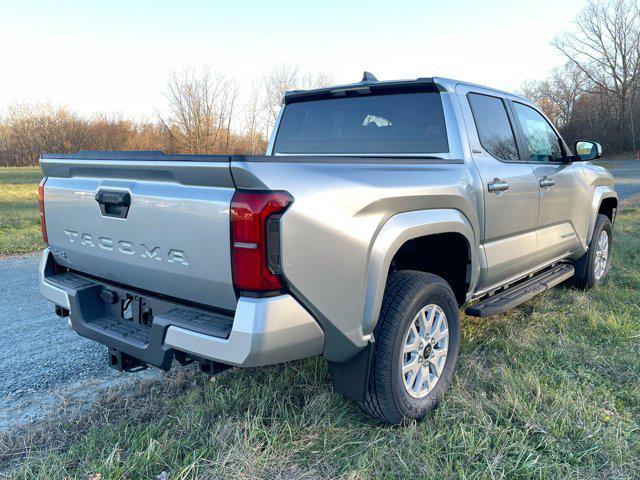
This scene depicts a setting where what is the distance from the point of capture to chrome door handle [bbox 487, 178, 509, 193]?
11.0 ft

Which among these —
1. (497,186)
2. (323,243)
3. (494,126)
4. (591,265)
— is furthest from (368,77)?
(591,265)

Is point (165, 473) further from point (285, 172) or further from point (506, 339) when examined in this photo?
point (506, 339)

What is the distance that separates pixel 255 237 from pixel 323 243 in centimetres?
32

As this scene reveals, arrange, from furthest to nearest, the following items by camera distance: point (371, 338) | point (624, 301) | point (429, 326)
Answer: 1. point (624, 301)
2. point (429, 326)
3. point (371, 338)

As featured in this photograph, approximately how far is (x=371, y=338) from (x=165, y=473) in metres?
1.13

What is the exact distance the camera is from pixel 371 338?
2.45 metres

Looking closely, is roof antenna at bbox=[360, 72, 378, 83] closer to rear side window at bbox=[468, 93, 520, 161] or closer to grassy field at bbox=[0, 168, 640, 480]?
rear side window at bbox=[468, 93, 520, 161]

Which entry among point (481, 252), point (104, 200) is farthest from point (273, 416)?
→ point (481, 252)

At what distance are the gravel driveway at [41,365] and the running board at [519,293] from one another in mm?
2373

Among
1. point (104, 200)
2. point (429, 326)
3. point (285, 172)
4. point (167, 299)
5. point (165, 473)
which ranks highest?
point (285, 172)

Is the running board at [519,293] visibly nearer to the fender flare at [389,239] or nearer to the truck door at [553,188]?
the truck door at [553,188]

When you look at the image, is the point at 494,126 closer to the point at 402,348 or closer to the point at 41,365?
the point at 402,348

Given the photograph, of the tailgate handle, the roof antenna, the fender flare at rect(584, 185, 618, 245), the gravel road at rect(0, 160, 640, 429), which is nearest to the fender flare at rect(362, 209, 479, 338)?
the tailgate handle

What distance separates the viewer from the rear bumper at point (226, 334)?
2025 mm
